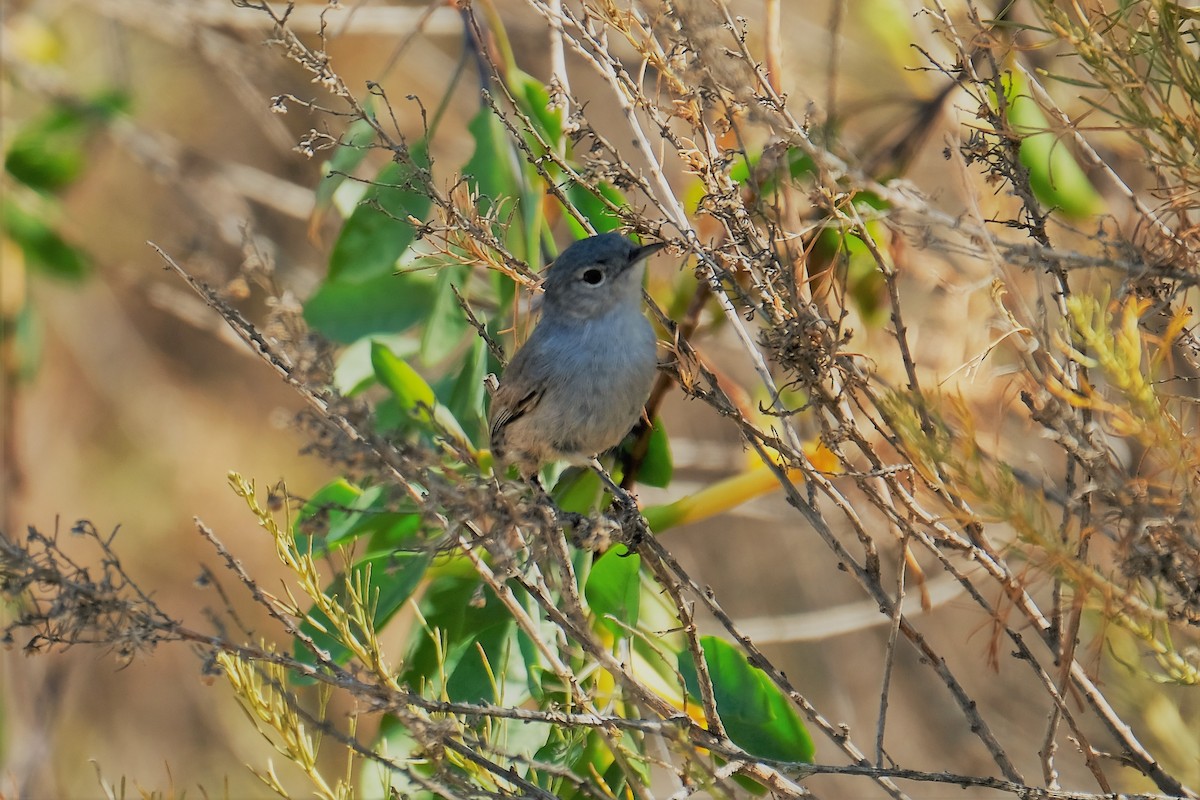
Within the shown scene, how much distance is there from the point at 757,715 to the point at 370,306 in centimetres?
151

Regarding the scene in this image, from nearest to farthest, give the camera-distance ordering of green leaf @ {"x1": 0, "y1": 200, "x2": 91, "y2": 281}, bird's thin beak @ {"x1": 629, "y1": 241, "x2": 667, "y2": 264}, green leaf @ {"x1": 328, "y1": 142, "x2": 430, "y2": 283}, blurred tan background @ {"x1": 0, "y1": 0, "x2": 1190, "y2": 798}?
1. bird's thin beak @ {"x1": 629, "y1": 241, "x2": 667, "y2": 264}
2. green leaf @ {"x1": 328, "y1": 142, "x2": 430, "y2": 283}
3. green leaf @ {"x1": 0, "y1": 200, "x2": 91, "y2": 281}
4. blurred tan background @ {"x1": 0, "y1": 0, "x2": 1190, "y2": 798}

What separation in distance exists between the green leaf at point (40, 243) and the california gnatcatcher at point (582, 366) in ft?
7.14

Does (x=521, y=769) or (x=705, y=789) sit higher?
(x=705, y=789)

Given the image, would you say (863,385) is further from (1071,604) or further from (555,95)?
(555,95)

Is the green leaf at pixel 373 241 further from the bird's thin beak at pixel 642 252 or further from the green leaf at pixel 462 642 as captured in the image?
the green leaf at pixel 462 642

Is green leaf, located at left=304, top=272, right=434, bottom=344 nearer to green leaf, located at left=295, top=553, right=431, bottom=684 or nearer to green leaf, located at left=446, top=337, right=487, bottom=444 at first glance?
green leaf, located at left=446, top=337, right=487, bottom=444

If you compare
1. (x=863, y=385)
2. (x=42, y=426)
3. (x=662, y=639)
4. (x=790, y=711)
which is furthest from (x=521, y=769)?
(x=42, y=426)


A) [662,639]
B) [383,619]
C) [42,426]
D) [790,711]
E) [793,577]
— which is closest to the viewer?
[790,711]

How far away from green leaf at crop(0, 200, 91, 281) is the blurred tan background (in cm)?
12

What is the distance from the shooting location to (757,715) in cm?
212

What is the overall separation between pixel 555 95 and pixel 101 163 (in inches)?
218

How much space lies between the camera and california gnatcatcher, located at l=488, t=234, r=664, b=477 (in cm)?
268

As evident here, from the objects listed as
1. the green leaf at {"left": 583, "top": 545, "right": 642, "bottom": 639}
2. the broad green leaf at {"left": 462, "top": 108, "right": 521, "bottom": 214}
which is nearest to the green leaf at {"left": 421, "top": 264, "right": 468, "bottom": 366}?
the broad green leaf at {"left": 462, "top": 108, "right": 521, "bottom": 214}

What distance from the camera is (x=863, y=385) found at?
1.63 metres
